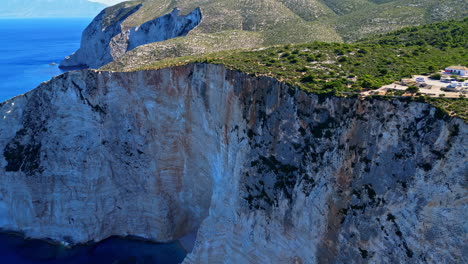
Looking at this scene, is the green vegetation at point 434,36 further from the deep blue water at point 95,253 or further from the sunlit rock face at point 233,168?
the deep blue water at point 95,253

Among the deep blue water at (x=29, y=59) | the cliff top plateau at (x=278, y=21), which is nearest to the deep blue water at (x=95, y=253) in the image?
the cliff top plateau at (x=278, y=21)

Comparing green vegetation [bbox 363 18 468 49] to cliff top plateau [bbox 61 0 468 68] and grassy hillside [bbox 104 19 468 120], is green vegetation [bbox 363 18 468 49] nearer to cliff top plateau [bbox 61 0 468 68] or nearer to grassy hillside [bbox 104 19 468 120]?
grassy hillside [bbox 104 19 468 120]

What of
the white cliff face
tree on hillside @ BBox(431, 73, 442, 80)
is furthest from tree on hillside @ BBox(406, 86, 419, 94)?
the white cliff face

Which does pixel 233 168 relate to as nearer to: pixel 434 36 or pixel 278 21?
pixel 434 36

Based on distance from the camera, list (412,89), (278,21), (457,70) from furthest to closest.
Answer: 1. (278,21)
2. (457,70)
3. (412,89)

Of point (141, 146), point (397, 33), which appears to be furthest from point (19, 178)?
point (397, 33)

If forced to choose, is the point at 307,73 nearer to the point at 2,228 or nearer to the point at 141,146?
the point at 141,146

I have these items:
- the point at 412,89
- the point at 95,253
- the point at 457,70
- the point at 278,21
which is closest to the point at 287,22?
the point at 278,21
